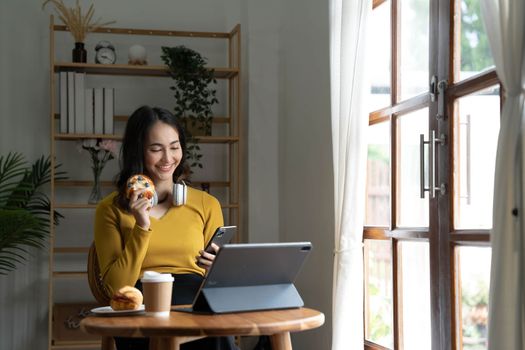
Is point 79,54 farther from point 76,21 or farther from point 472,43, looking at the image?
point 472,43

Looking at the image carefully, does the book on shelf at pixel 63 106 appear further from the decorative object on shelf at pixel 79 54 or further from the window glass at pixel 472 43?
the window glass at pixel 472 43

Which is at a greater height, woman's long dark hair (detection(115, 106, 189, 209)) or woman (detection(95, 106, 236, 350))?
woman's long dark hair (detection(115, 106, 189, 209))

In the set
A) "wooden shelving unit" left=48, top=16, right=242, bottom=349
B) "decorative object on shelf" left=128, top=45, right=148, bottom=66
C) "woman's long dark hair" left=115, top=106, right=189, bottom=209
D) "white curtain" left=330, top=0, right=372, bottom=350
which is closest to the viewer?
"woman's long dark hair" left=115, top=106, right=189, bottom=209

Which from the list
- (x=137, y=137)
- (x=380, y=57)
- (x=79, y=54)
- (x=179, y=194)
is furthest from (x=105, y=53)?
(x=179, y=194)

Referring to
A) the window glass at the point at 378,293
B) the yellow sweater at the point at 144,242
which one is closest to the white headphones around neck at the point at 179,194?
the yellow sweater at the point at 144,242

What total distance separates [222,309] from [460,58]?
4.36 feet

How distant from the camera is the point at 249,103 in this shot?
498 cm

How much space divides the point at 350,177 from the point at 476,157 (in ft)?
2.67

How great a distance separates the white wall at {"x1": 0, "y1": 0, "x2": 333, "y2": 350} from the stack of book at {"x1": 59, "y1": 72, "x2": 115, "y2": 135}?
1.11ft

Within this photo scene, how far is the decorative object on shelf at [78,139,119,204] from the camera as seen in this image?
4.64 m

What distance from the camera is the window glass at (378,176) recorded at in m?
3.54

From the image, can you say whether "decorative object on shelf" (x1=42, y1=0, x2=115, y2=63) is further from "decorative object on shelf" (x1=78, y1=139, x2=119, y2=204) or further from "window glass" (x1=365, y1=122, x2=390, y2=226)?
"window glass" (x1=365, y1=122, x2=390, y2=226)

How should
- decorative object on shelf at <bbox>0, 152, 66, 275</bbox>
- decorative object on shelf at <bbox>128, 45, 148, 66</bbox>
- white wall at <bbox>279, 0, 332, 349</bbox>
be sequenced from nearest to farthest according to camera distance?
white wall at <bbox>279, 0, 332, 349</bbox> → decorative object on shelf at <bbox>0, 152, 66, 275</bbox> → decorative object on shelf at <bbox>128, 45, 148, 66</bbox>

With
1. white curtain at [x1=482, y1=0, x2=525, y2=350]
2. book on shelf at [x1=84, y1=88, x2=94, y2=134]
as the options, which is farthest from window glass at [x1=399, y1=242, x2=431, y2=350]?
book on shelf at [x1=84, y1=88, x2=94, y2=134]
